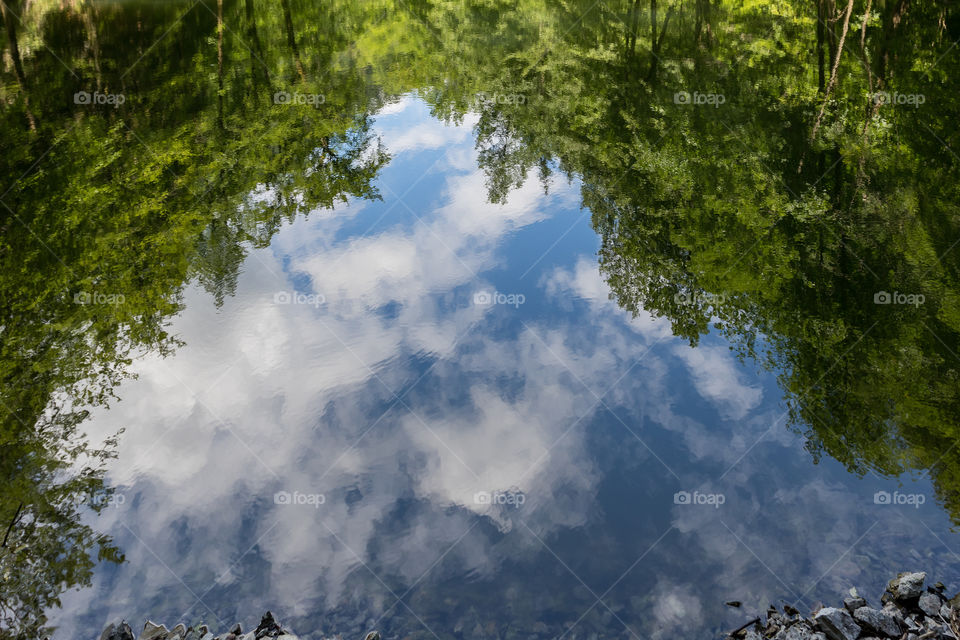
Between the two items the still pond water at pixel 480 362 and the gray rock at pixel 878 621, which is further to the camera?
the still pond water at pixel 480 362

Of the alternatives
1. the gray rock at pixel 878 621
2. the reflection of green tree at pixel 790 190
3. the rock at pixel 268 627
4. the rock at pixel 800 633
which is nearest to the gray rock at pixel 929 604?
the gray rock at pixel 878 621

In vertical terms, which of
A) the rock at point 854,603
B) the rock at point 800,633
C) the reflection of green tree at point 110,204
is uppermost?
the reflection of green tree at point 110,204

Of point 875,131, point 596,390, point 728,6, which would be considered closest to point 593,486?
point 596,390

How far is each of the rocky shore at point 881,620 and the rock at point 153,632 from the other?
9603 millimetres

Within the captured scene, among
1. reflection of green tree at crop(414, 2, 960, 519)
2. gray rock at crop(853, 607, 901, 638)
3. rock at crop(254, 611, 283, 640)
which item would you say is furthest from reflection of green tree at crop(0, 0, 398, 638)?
gray rock at crop(853, 607, 901, 638)

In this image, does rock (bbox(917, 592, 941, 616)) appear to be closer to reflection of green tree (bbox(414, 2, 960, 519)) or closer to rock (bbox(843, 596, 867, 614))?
rock (bbox(843, 596, 867, 614))

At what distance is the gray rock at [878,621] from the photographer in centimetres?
923

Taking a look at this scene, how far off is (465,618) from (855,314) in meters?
15.1

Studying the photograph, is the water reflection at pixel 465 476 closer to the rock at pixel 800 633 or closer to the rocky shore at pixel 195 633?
the rocky shore at pixel 195 633

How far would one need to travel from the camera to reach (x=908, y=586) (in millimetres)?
10383

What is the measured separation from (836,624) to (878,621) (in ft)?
2.24

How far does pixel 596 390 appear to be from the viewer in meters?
16.0

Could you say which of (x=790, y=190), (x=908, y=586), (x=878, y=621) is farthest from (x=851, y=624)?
(x=790, y=190)

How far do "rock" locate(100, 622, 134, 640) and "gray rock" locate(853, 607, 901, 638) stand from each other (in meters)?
12.1
